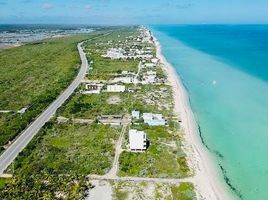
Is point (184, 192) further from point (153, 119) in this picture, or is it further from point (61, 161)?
point (153, 119)

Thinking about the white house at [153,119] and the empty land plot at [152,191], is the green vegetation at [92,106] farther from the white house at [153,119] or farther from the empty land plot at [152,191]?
the empty land plot at [152,191]

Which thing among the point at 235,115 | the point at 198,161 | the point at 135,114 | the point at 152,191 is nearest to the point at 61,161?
the point at 152,191

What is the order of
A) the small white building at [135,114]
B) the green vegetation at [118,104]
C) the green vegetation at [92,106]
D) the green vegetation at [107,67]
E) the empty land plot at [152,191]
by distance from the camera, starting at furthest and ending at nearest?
the green vegetation at [107,67], the green vegetation at [118,104], the green vegetation at [92,106], the small white building at [135,114], the empty land plot at [152,191]

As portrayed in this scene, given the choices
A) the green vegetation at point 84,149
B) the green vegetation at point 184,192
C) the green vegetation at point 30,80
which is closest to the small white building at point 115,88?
the green vegetation at point 84,149

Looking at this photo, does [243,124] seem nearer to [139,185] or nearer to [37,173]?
[139,185]

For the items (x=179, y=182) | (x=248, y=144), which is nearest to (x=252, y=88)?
(x=248, y=144)
